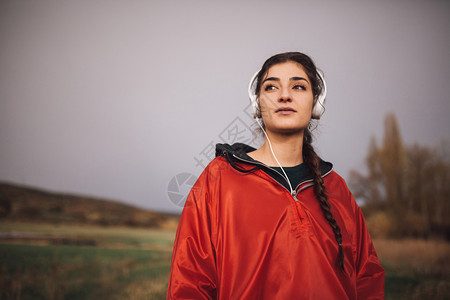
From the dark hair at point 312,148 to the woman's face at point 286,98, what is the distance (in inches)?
1.6

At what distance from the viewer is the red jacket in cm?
124

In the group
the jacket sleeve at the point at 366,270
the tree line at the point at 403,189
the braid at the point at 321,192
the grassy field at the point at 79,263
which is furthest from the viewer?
the tree line at the point at 403,189

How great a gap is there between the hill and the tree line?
12.5 ft

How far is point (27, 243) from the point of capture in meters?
3.29

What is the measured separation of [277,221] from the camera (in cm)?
134

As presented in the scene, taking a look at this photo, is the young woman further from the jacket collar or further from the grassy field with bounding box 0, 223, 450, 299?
the grassy field with bounding box 0, 223, 450, 299

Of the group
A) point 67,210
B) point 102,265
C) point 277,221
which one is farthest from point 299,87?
point 67,210

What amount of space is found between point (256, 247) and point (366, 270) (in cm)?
72

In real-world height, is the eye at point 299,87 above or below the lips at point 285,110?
above

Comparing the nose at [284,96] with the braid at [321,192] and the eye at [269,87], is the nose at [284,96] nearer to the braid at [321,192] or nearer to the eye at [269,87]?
the eye at [269,87]

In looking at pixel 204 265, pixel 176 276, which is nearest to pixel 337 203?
pixel 204 265

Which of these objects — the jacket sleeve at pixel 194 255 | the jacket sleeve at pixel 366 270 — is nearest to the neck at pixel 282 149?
the jacket sleeve at pixel 194 255

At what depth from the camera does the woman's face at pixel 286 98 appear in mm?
1494

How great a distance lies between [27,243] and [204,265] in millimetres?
3178
